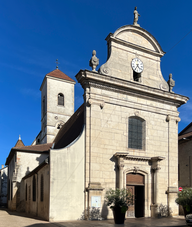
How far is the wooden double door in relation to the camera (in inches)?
620

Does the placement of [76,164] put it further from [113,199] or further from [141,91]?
[141,91]

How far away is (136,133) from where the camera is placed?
16719 mm

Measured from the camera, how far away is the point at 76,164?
14.1 metres

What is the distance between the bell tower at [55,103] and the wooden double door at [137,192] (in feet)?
61.9

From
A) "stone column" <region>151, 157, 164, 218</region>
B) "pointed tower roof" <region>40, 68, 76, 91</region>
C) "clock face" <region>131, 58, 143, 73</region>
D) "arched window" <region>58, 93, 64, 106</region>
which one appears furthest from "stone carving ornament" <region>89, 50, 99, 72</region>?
"pointed tower roof" <region>40, 68, 76, 91</region>

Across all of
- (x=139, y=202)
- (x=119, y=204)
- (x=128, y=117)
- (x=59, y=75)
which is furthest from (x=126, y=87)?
(x=59, y=75)

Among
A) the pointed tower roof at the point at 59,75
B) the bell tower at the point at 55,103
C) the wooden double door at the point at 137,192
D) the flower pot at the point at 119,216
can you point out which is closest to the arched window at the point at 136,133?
the wooden double door at the point at 137,192

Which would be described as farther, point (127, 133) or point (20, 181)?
point (20, 181)

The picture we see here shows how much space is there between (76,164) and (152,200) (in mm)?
5719

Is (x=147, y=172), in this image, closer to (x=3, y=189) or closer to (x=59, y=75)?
(x=59, y=75)

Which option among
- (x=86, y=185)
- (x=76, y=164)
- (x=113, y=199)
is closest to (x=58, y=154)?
(x=76, y=164)

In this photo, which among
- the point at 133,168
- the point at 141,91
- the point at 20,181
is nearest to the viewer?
the point at 133,168

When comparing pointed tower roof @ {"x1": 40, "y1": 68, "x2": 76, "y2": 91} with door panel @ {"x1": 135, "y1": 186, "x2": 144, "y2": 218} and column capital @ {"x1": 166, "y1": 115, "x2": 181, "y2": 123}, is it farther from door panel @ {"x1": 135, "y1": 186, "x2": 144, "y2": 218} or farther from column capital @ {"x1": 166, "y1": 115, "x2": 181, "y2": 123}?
door panel @ {"x1": 135, "y1": 186, "x2": 144, "y2": 218}

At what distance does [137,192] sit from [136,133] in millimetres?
3875
